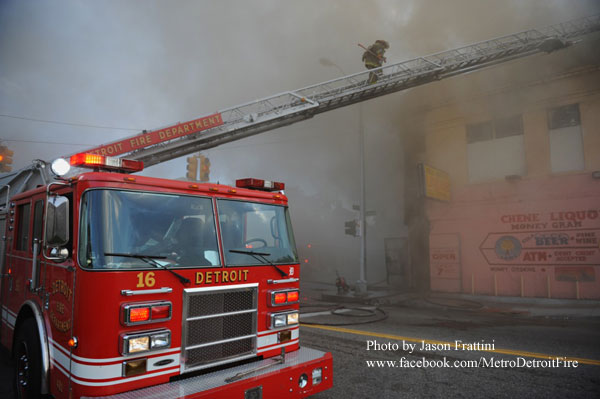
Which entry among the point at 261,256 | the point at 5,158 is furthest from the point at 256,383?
the point at 5,158

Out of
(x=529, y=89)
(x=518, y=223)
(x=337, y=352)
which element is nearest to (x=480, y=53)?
(x=529, y=89)

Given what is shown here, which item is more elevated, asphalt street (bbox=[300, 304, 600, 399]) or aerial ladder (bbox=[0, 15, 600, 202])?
aerial ladder (bbox=[0, 15, 600, 202])

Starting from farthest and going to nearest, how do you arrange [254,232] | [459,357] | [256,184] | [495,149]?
[495,149]
[459,357]
[256,184]
[254,232]

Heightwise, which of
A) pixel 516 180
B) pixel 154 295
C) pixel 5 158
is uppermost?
pixel 5 158

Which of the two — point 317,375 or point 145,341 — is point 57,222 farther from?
point 317,375

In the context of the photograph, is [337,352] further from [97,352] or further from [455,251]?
[455,251]

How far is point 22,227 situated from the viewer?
165 inches

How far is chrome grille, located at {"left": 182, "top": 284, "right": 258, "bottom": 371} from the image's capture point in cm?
306

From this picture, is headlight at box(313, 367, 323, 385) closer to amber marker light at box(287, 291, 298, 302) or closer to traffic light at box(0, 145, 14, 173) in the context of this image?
amber marker light at box(287, 291, 298, 302)

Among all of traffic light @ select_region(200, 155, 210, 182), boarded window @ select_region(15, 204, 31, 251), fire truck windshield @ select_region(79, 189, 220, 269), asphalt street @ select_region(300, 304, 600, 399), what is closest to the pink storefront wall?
asphalt street @ select_region(300, 304, 600, 399)

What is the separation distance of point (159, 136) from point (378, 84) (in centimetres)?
807

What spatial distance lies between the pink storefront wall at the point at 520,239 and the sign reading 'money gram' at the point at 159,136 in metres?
9.71

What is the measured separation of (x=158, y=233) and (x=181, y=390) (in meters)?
1.20

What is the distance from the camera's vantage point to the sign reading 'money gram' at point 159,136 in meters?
11.4
